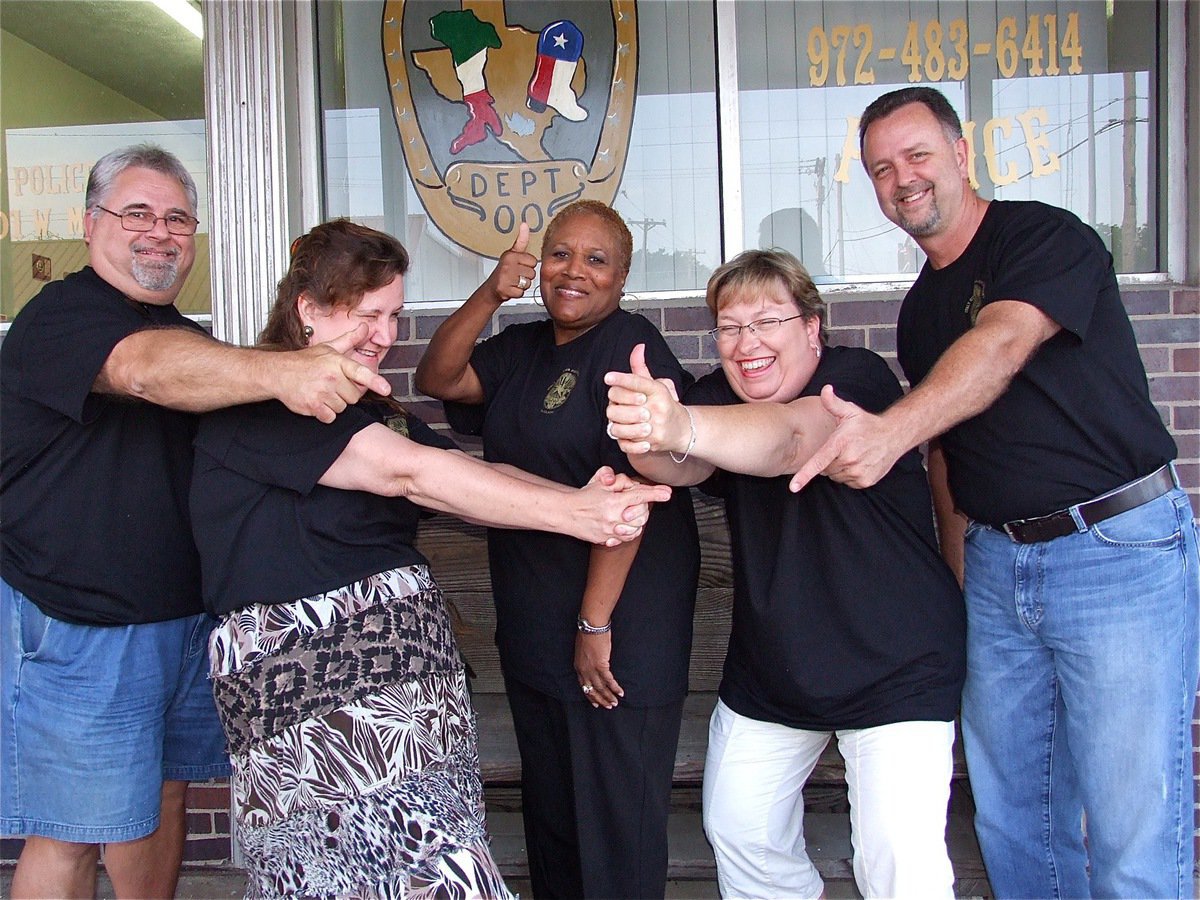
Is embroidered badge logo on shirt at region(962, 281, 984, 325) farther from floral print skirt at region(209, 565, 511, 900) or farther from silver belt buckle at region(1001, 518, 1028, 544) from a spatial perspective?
floral print skirt at region(209, 565, 511, 900)

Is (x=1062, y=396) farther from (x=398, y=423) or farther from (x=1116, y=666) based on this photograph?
(x=398, y=423)

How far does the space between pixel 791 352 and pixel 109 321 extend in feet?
4.91

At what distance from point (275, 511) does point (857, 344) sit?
214 centimetres

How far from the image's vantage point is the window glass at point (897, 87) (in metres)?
3.78

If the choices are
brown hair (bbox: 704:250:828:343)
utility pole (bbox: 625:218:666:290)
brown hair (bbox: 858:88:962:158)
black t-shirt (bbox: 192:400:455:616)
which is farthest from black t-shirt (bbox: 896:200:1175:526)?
utility pole (bbox: 625:218:666:290)

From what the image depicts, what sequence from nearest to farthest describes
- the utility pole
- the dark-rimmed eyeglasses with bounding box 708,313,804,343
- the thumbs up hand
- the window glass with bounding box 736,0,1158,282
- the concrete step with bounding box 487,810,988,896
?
the dark-rimmed eyeglasses with bounding box 708,313,804,343 < the thumbs up hand < the concrete step with bounding box 487,810,988,896 < the window glass with bounding box 736,0,1158,282 < the utility pole

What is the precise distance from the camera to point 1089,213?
3.75 m

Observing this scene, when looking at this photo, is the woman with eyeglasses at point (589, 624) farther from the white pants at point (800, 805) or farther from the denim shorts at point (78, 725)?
the denim shorts at point (78, 725)

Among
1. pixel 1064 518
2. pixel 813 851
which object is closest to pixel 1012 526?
pixel 1064 518

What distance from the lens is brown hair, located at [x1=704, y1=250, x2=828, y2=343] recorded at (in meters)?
2.34

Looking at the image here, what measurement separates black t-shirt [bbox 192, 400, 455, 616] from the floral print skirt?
45mm

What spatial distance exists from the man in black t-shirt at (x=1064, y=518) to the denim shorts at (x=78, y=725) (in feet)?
5.41

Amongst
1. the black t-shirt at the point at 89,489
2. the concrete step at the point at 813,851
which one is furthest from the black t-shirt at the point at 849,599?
the black t-shirt at the point at 89,489

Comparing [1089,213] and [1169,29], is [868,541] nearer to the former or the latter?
[1089,213]
